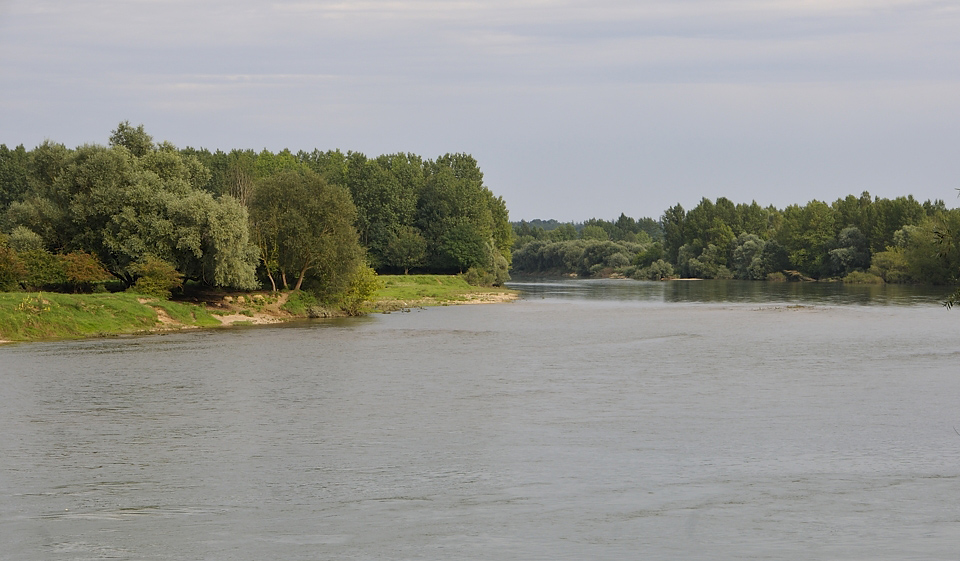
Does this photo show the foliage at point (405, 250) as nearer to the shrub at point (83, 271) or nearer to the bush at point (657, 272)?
the shrub at point (83, 271)

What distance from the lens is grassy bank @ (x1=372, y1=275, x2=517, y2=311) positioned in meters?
86.4

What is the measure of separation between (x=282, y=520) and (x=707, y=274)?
166263 millimetres

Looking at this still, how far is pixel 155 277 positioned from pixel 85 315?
660 centimetres

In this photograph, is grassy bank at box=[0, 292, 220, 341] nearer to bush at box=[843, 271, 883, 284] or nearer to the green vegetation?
the green vegetation

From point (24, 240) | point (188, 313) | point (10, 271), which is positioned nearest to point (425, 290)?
point (188, 313)

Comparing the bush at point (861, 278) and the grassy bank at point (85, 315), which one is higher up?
the bush at point (861, 278)

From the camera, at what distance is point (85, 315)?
50.7 m

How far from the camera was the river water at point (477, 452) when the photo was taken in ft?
52.3

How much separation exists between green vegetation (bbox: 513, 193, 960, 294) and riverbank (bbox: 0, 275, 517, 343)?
70.1 metres

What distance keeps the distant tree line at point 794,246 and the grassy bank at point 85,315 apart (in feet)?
246

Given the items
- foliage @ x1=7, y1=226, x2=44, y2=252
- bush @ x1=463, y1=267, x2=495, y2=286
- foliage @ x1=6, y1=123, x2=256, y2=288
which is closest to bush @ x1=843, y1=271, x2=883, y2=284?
bush @ x1=463, y1=267, x2=495, y2=286

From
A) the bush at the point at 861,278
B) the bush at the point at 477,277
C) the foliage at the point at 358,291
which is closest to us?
the foliage at the point at 358,291

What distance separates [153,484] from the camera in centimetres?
1964

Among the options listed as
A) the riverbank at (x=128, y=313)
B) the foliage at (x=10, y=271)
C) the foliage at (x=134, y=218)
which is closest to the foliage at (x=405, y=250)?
the riverbank at (x=128, y=313)
